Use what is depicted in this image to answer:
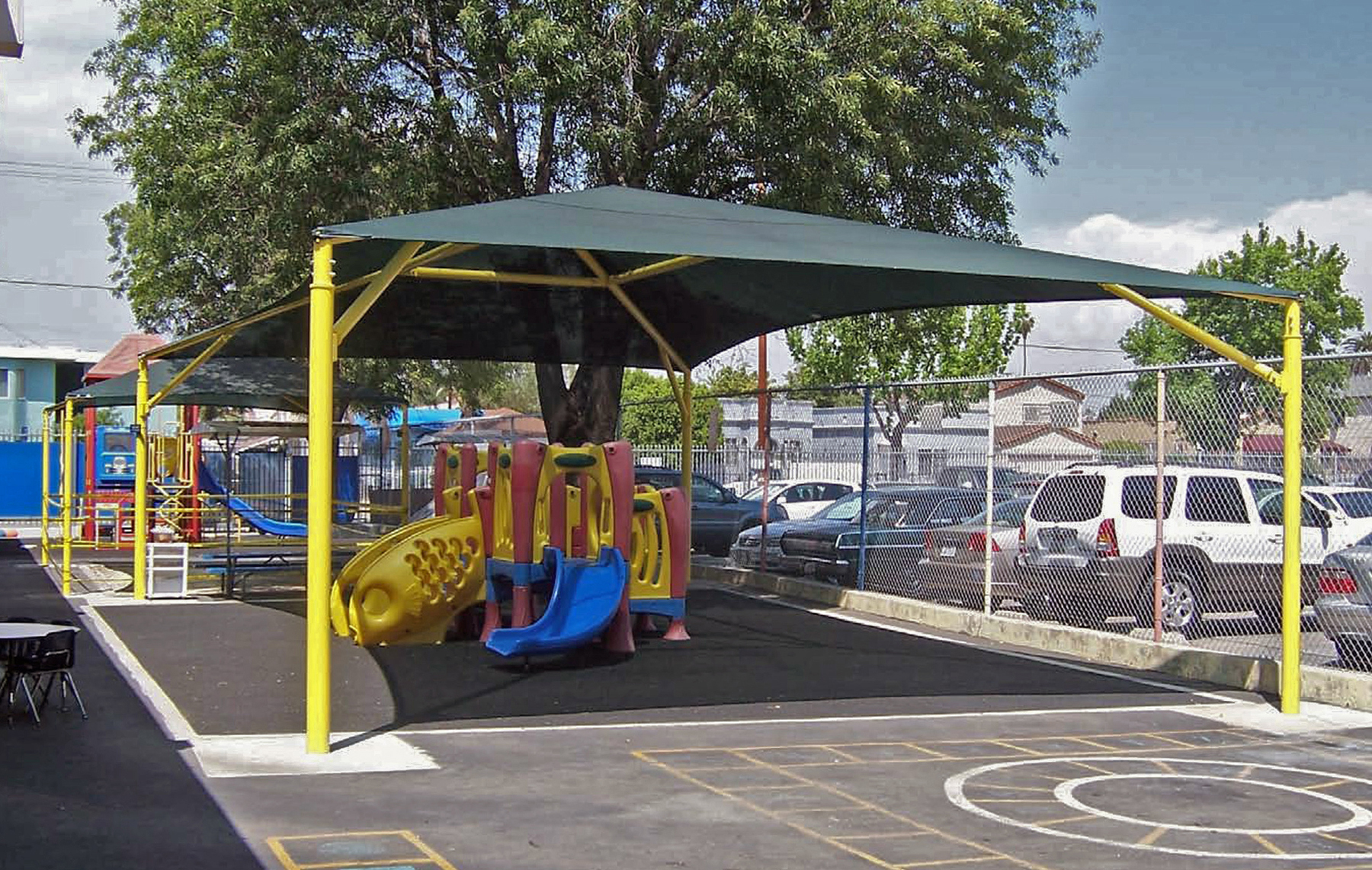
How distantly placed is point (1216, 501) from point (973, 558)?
279 cm

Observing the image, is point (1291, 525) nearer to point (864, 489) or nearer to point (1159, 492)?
point (1159, 492)

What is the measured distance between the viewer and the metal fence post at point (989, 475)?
14.6 metres

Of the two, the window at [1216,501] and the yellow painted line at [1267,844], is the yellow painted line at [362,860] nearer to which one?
the yellow painted line at [1267,844]

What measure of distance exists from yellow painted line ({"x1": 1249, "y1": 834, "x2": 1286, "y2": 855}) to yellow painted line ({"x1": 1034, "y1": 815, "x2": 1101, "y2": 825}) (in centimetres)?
76

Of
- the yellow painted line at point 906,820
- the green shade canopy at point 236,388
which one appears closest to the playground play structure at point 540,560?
the yellow painted line at point 906,820

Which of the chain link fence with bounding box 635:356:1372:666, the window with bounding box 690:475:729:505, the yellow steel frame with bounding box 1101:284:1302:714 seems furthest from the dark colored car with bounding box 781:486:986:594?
the yellow steel frame with bounding box 1101:284:1302:714

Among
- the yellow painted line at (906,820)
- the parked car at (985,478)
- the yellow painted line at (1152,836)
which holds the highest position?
the parked car at (985,478)

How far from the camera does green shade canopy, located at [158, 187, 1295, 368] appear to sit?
971cm

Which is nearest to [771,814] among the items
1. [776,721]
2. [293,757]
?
[776,721]

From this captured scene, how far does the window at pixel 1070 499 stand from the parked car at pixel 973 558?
266 millimetres

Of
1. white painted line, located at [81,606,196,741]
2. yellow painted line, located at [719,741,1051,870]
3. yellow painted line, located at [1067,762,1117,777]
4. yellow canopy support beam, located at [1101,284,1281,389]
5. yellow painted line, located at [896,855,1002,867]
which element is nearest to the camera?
yellow painted line, located at [896,855,1002,867]

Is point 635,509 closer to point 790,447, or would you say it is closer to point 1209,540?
point 1209,540

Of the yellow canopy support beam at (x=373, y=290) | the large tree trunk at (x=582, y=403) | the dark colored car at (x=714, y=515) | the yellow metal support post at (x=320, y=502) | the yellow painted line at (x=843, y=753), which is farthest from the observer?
the dark colored car at (x=714, y=515)

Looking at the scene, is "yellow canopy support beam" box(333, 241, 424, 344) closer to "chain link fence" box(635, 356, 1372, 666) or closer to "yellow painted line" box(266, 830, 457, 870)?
"yellow painted line" box(266, 830, 457, 870)
